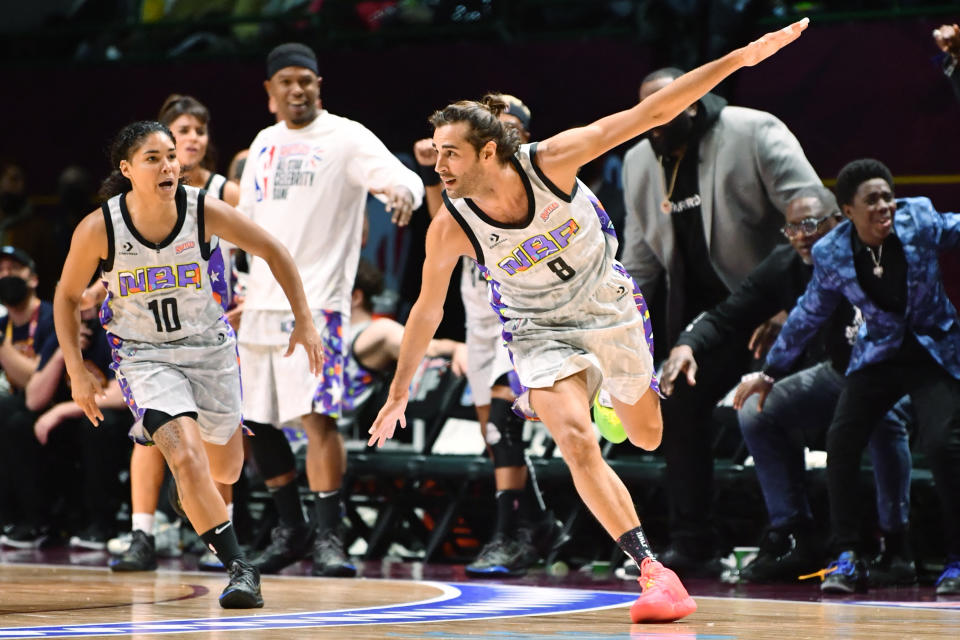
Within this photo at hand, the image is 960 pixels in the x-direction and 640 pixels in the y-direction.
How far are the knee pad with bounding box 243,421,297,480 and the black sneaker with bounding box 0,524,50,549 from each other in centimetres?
195

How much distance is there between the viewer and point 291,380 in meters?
6.13

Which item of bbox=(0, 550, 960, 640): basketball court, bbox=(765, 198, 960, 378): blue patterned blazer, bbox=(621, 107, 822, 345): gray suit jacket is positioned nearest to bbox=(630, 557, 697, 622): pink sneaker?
bbox=(0, 550, 960, 640): basketball court

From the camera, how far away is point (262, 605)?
4645 millimetres

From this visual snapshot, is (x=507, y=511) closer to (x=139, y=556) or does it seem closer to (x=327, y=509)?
(x=327, y=509)

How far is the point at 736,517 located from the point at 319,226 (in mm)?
2239

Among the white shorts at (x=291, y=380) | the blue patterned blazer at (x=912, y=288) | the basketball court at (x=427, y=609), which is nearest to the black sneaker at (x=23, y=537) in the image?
the basketball court at (x=427, y=609)

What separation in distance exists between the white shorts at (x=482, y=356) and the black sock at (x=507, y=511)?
17.2 inches

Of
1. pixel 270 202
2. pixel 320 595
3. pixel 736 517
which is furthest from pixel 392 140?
pixel 320 595

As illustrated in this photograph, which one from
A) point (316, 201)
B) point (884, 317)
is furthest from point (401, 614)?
point (316, 201)

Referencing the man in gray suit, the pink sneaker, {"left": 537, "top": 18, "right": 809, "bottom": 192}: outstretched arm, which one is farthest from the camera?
the man in gray suit

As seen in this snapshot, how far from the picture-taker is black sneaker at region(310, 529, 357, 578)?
6.05 metres

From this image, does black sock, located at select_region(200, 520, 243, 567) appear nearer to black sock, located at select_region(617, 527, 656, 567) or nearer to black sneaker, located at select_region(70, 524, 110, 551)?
black sock, located at select_region(617, 527, 656, 567)

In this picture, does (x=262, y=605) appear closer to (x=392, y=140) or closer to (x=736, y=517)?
(x=736, y=517)

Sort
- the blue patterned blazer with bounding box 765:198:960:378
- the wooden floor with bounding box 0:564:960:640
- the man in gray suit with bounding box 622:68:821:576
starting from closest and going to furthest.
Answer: the wooden floor with bounding box 0:564:960:640
the blue patterned blazer with bounding box 765:198:960:378
the man in gray suit with bounding box 622:68:821:576
